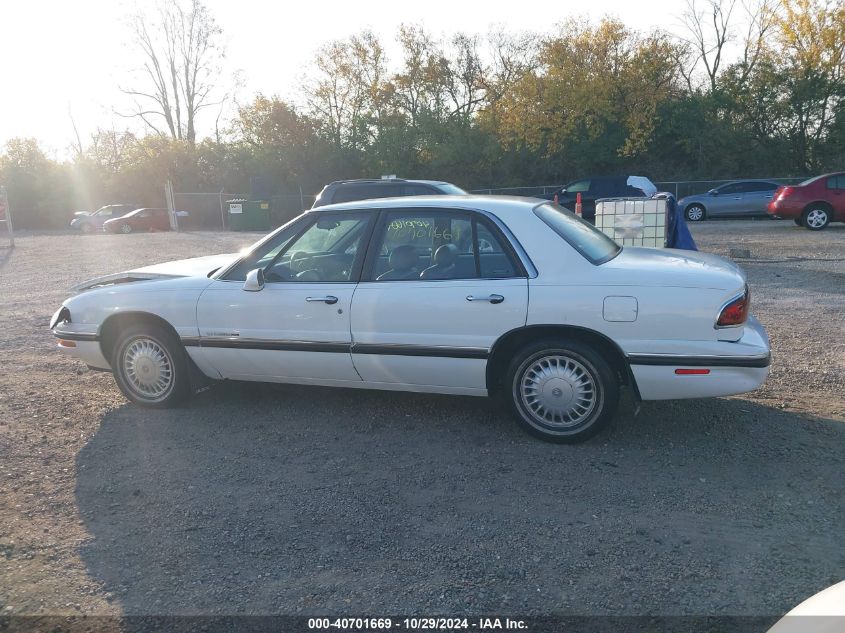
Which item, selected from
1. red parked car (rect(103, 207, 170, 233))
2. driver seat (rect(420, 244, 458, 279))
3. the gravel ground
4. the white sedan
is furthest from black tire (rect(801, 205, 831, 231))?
red parked car (rect(103, 207, 170, 233))

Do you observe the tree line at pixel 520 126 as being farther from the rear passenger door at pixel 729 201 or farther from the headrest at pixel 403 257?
the headrest at pixel 403 257

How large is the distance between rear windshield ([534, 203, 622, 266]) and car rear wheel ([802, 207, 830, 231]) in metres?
15.4

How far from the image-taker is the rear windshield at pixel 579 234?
4.48 m

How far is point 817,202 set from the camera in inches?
700

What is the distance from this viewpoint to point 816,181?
704 inches

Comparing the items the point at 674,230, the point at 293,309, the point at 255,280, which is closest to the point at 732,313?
the point at 293,309

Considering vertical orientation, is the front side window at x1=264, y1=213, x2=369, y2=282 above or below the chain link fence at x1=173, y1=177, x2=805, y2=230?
below

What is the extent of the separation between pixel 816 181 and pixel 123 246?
63.1ft

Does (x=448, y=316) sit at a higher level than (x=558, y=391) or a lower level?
higher

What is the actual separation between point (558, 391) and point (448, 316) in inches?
32.7

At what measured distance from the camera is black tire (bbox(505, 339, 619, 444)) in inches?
168

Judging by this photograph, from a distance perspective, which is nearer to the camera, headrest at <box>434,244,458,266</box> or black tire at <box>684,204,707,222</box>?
headrest at <box>434,244,458,266</box>

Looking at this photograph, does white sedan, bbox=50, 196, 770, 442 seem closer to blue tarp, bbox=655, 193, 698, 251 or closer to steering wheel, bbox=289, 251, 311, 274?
steering wheel, bbox=289, 251, 311, 274

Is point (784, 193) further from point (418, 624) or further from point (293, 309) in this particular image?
point (418, 624)
